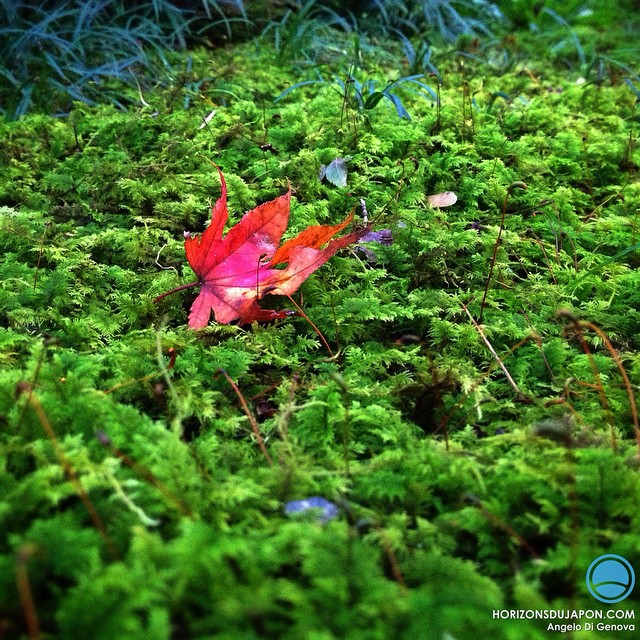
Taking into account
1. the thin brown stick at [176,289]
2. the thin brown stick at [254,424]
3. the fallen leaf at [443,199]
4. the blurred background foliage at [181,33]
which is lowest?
the thin brown stick at [254,424]

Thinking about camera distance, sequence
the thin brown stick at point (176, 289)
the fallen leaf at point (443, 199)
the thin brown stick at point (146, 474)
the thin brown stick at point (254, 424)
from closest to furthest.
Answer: the thin brown stick at point (146, 474) < the thin brown stick at point (254, 424) < the thin brown stick at point (176, 289) < the fallen leaf at point (443, 199)

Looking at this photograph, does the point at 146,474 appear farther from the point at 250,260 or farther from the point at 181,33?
the point at 181,33

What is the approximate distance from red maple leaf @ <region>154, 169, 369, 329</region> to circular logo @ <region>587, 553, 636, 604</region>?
976 mm

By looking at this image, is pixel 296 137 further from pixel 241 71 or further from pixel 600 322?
pixel 600 322

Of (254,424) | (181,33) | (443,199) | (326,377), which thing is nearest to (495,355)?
(326,377)

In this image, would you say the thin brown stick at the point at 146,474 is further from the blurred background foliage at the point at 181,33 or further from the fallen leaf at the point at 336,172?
the blurred background foliage at the point at 181,33

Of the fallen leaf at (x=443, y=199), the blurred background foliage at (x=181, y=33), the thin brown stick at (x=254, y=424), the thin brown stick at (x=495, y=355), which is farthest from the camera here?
the blurred background foliage at (x=181, y=33)

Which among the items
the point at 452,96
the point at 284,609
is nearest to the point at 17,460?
the point at 284,609

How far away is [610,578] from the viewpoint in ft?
3.03

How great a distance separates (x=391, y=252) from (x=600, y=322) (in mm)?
699

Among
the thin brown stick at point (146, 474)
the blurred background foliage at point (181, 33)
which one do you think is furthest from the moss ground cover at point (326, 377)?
the blurred background foliage at point (181, 33)

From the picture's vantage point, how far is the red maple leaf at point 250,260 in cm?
158

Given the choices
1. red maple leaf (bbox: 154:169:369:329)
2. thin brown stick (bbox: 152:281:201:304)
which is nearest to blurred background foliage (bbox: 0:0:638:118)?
thin brown stick (bbox: 152:281:201:304)

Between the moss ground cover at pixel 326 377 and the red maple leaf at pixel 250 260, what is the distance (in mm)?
92
